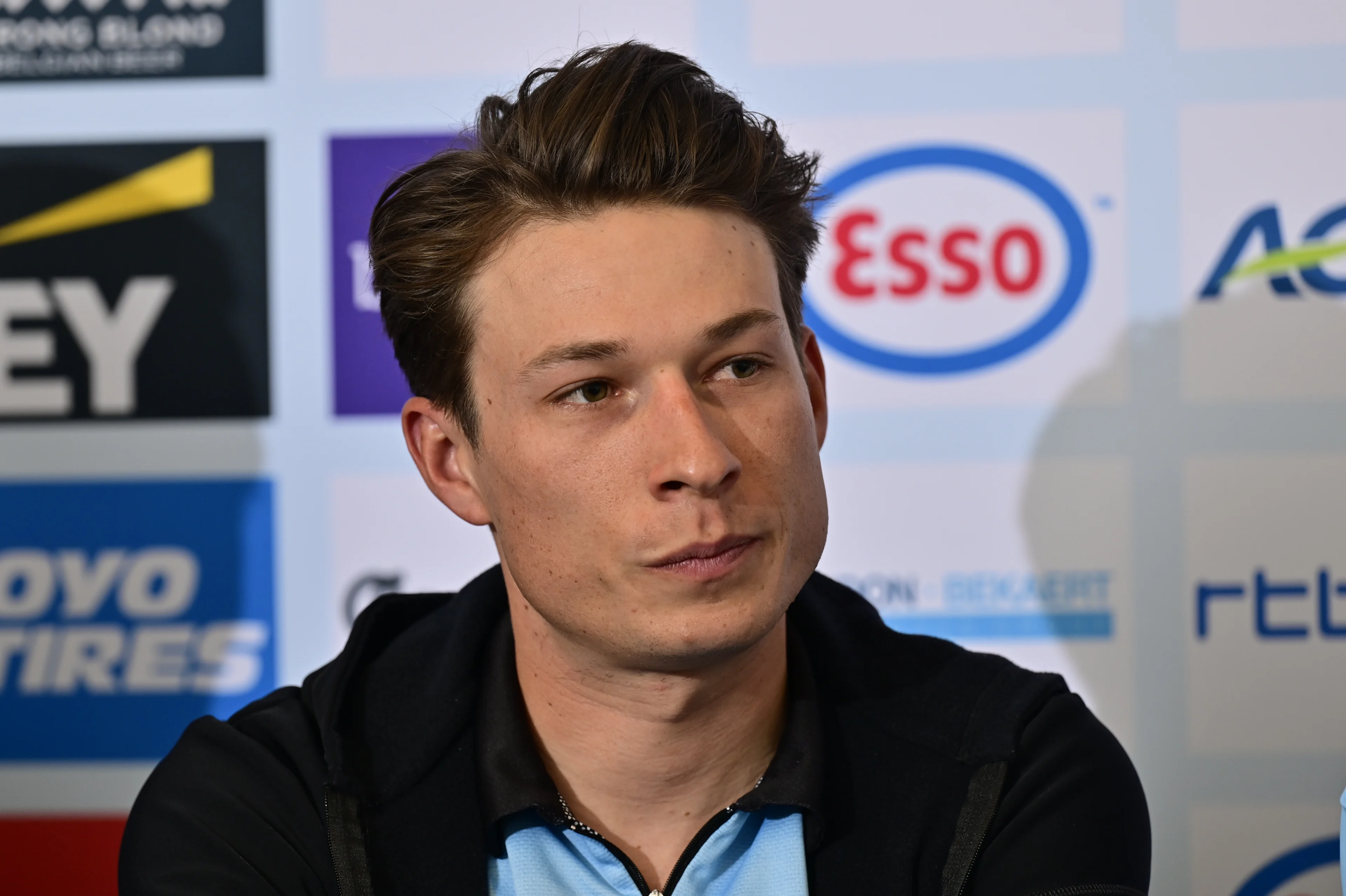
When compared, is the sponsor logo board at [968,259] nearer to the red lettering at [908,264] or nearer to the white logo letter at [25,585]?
the red lettering at [908,264]

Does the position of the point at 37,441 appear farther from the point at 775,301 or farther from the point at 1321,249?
the point at 1321,249

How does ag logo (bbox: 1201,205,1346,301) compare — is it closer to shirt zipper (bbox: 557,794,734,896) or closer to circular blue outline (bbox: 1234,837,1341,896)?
circular blue outline (bbox: 1234,837,1341,896)

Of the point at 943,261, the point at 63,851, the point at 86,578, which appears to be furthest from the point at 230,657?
the point at 943,261

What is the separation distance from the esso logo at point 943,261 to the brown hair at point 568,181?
568 mm

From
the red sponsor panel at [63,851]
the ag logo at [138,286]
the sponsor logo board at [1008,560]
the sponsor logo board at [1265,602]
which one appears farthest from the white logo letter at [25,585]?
the sponsor logo board at [1265,602]

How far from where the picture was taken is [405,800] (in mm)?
1259

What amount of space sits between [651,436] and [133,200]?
4.37ft

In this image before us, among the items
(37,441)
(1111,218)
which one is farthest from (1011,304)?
(37,441)

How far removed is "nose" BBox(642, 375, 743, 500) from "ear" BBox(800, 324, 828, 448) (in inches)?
10.3

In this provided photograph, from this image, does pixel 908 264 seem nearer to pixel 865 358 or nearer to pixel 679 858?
pixel 865 358

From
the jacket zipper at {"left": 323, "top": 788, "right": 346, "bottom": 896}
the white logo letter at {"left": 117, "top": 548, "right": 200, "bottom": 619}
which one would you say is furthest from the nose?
the white logo letter at {"left": 117, "top": 548, "right": 200, "bottom": 619}

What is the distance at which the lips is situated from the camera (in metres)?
1.15

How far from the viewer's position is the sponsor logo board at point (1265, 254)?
194 centimetres

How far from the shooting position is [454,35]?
2047mm
